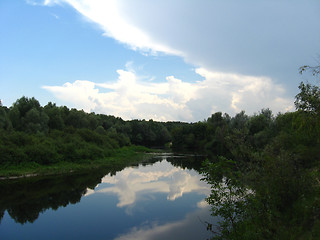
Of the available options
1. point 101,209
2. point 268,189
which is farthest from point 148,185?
point 268,189

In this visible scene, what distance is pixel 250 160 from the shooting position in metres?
9.64

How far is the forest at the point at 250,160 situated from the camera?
846 centimetres

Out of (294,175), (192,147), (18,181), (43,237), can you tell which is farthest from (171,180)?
(192,147)

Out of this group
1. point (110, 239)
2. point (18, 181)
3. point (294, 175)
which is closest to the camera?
point (294, 175)

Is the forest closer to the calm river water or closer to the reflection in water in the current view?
the calm river water

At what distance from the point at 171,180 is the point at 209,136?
60.1 metres

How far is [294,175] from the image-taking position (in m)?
9.81

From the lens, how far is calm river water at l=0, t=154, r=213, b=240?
44.7 feet

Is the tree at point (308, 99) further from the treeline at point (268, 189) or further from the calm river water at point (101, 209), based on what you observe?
the calm river water at point (101, 209)

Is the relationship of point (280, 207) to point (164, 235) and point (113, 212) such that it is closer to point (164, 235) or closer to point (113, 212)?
point (164, 235)

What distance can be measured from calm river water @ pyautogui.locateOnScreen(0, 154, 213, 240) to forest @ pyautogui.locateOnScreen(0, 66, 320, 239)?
2.23m

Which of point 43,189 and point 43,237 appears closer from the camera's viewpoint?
point 43,237

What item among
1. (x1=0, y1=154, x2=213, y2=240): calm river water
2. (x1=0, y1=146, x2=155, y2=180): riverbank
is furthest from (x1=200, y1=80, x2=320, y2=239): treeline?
(x1=0, y1=146, x2=155, y2=180): riverbank

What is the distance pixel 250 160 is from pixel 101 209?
12.1 metres
